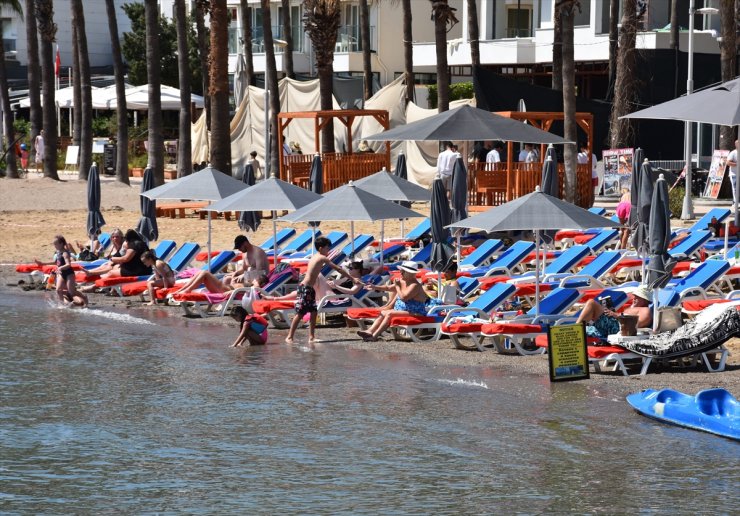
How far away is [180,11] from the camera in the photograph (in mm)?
36281

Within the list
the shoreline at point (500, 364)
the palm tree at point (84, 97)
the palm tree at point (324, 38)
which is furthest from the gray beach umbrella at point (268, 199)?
the palm tree at point (84, 97)

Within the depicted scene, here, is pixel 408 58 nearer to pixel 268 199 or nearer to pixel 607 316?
pixel 268 199

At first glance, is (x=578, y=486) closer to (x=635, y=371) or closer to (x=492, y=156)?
(x=635, y=371)

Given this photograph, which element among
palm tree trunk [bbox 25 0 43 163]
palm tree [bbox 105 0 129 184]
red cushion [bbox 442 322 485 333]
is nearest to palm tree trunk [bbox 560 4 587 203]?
red cushion [bbox 442 322 485 333]

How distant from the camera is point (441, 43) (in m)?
32.8

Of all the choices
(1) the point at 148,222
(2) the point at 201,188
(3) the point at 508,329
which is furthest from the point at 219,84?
(3) the point at 508,329

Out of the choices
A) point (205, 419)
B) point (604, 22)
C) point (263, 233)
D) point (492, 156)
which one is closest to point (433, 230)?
point (205, 419)

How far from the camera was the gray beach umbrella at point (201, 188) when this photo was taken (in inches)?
798

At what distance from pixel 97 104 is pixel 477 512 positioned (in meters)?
44.6

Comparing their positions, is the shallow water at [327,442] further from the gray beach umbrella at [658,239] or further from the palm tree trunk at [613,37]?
the palm tree trunk at [613,37]

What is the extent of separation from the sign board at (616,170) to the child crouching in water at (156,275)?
14.4 meters

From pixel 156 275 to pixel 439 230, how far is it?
16.8ft

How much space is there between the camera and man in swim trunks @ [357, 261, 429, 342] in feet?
52.3

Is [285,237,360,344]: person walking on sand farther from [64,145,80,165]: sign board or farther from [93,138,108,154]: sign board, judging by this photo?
[93,138,108,154]: sign board
